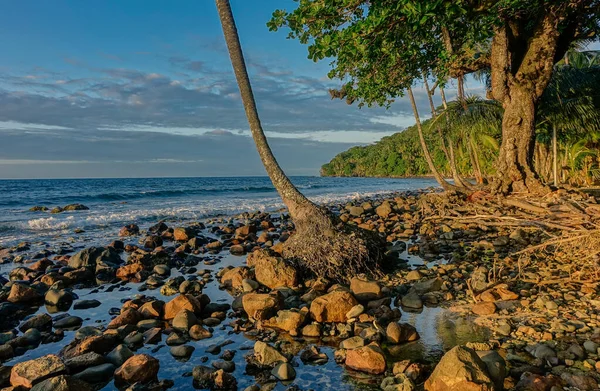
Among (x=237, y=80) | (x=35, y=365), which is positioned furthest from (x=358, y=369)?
(x=237, y=80)

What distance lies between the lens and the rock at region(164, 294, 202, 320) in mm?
5617

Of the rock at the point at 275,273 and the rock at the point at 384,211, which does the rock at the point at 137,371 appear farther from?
the rock at the point at 384,211

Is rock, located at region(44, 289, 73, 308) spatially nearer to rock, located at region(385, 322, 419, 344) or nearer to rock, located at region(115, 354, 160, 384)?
rock, located at region(115, 354, 160, 384)

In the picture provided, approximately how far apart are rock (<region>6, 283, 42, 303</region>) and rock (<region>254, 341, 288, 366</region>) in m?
4.65

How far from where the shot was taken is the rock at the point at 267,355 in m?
4.09

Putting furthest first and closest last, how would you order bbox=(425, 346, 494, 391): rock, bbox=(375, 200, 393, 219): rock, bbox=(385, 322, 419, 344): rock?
bbox=(375, 200, 393, 219): rock
bbox=(385, 322, 419, 344): rock
bbox=(425, 346, 494, 391): rock

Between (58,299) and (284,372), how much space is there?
468cm

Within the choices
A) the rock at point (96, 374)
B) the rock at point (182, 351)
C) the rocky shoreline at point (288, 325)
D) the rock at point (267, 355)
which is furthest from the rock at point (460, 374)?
the rock at point (96, 374)

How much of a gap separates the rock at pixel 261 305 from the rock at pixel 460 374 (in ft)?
7.92

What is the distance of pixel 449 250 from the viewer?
29.6ft

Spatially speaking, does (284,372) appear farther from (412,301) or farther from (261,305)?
(412,301)

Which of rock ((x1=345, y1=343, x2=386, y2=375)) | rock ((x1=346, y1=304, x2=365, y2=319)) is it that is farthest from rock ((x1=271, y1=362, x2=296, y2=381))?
rock ((x1=346, y1=304, x2=365, y2=319))

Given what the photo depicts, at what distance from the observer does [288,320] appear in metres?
4.97

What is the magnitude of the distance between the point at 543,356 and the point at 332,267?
386 cm
